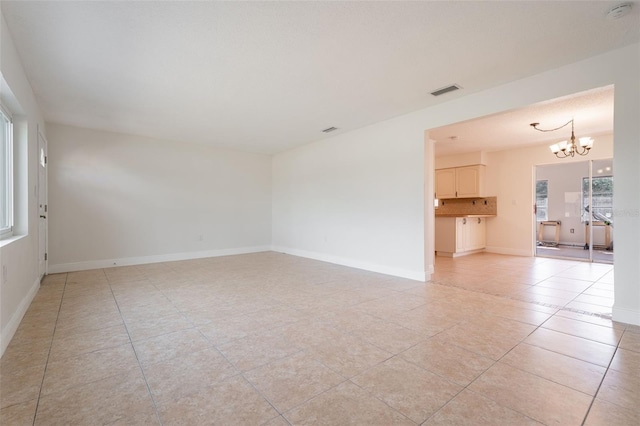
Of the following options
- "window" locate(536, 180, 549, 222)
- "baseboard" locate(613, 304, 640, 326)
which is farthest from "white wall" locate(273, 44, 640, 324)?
"window" locate(536, 180, 549, 222)

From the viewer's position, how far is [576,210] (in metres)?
7.23

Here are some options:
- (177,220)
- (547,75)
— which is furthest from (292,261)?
(547,75)

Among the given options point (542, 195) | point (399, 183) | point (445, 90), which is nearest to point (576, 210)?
point (542, 195)

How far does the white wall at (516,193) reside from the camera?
6.88 m

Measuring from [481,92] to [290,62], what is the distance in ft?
8.14

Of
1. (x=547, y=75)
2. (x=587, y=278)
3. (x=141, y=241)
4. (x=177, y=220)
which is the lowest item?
(x=587, y=278)

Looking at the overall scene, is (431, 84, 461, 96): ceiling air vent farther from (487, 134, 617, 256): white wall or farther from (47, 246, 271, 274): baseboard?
(47, 246, 271, 274): baseboard

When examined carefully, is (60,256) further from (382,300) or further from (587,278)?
(587,278)

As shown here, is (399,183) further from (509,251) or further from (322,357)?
(509,251)

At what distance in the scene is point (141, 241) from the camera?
234 inches

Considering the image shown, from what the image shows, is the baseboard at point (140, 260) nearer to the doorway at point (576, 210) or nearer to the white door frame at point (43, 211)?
the white door frame at point (43, 211)

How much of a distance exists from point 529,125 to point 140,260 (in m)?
7.73

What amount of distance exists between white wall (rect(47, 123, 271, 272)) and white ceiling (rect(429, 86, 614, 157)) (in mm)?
4665

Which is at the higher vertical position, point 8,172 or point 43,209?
point 8,172
